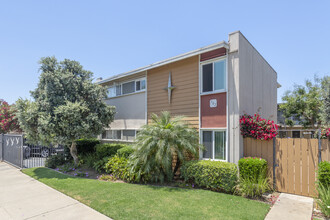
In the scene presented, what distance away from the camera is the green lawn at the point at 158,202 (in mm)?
4637

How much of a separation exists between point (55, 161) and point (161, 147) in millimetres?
7871

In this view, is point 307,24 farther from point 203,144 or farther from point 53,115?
point 53,115

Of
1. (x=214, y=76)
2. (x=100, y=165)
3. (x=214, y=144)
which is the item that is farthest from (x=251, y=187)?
(x=100, y=165)

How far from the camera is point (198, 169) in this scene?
22.3 feet

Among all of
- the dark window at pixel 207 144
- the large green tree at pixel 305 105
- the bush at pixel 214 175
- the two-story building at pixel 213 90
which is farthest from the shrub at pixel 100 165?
the large green tree at pixel 305 105

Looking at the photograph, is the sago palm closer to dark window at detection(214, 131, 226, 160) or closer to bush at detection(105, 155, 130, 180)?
bush at detection(105, 155, 130, 180)

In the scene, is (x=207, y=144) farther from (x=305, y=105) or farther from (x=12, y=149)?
(x=305, y=105)

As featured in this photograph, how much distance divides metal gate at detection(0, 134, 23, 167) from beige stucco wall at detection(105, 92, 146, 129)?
5.33m

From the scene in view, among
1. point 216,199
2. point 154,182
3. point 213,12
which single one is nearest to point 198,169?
point 216,199

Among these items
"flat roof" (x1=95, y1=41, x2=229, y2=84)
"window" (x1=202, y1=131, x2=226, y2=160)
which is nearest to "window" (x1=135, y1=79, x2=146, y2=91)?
"flat roof" (x1=95, y1=41, x2=229, y2=84)

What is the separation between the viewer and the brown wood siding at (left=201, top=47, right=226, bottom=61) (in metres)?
7.58

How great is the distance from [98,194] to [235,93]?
610 cm

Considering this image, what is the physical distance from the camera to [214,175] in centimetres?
638

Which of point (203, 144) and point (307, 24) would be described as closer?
point (203, 144)
